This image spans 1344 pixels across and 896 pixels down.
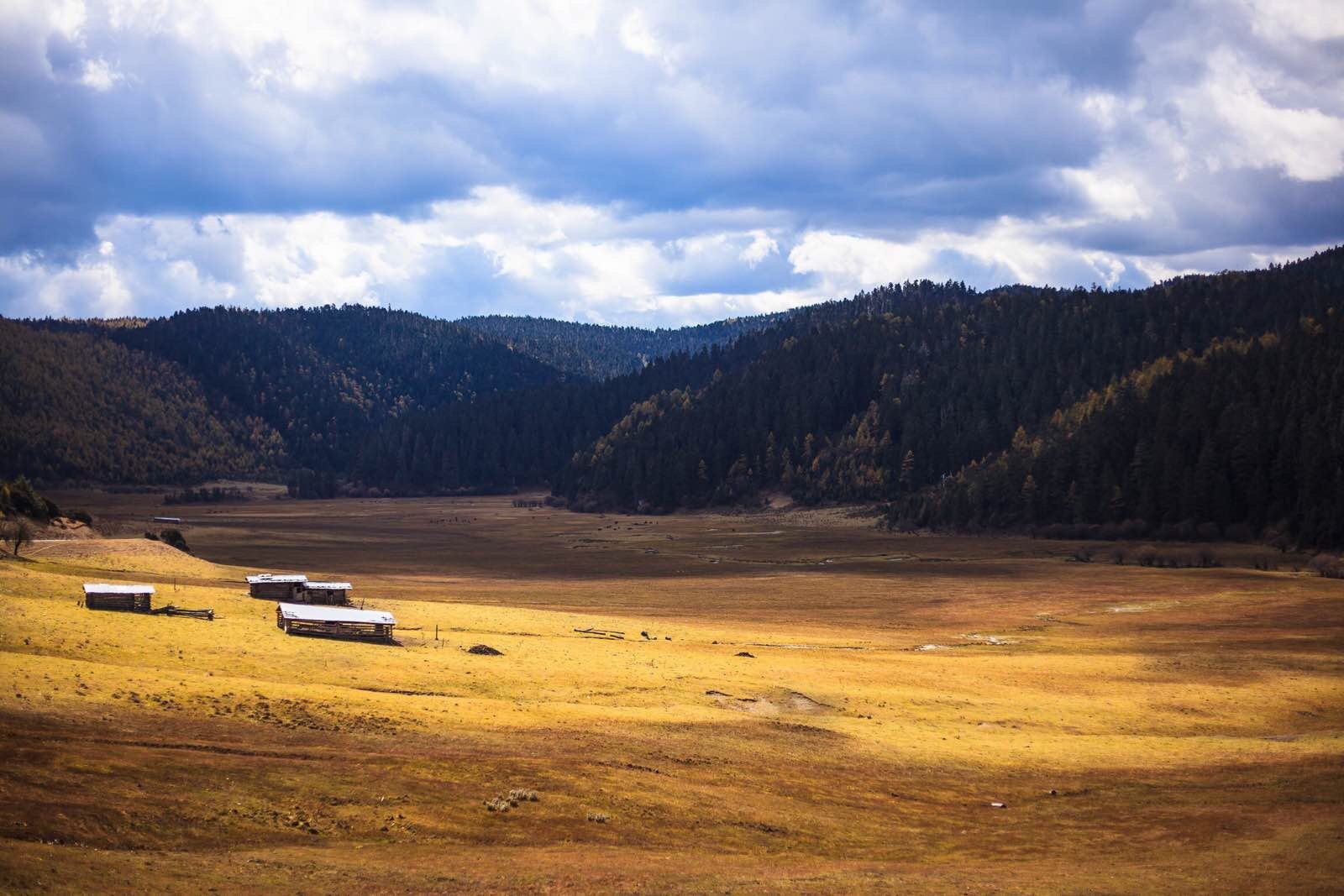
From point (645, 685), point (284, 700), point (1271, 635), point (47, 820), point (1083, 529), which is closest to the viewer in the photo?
point (47, 820)

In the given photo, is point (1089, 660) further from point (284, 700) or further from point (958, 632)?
point (284, 700)

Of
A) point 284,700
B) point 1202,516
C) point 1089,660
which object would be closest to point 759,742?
point 284,700

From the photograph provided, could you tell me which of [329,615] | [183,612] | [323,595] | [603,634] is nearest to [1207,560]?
[603,634]

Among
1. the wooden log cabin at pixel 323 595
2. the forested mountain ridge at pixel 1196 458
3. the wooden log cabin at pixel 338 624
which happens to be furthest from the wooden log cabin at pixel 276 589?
the forested mountain ridge at pixel 1196 458

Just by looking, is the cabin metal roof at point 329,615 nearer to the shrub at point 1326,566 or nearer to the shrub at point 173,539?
the shrub at point 173,539

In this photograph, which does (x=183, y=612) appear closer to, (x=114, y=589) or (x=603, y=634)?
(x=114, y=589)

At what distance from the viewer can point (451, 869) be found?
93.4ft

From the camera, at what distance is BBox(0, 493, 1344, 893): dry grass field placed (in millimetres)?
29172

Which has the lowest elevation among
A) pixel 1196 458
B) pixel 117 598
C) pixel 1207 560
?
pixel 1207 560

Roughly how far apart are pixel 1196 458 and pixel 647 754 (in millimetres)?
138707

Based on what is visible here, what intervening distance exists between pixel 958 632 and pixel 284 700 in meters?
53.5

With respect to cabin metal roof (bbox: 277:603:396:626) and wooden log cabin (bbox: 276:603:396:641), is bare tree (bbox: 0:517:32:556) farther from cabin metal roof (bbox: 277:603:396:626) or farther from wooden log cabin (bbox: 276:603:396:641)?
wooden log cabin (bbox: 276:603:396:641)

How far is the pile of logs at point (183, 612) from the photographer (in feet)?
196

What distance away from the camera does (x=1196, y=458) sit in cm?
15925
